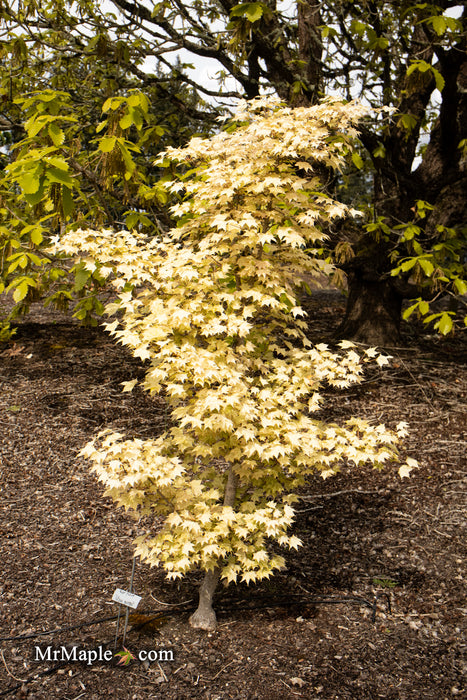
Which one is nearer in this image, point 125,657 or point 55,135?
point 125,657

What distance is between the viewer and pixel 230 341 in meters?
2.71

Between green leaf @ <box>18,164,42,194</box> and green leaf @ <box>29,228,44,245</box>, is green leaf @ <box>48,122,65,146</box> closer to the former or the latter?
green leaf @ <box>18,164,42,194</box>

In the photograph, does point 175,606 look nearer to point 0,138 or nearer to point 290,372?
point 290,372

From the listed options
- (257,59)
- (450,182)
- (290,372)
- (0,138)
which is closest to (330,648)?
(290,372)

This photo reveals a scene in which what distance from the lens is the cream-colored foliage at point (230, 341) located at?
231 cm

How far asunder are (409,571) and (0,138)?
6188 mm

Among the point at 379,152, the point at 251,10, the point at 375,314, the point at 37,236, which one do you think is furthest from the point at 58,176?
the point at 375,314

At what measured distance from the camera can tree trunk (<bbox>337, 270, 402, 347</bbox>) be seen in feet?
19.6

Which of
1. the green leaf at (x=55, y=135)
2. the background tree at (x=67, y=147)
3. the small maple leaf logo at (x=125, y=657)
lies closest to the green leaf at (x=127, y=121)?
the background tree at (x=67, y=147)

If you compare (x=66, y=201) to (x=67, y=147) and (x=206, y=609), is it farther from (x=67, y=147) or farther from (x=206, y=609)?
(x=206, y=609)

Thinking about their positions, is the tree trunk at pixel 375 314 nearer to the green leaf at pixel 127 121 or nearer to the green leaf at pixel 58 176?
the green leaf at pixel 127 121

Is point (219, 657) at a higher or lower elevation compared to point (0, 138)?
lower

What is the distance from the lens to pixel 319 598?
300 centimetres

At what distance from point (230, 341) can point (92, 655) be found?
1666 millimetres
